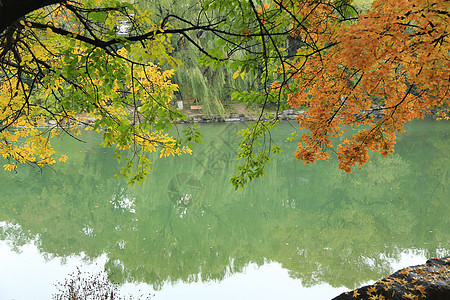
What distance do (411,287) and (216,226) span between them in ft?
13.2

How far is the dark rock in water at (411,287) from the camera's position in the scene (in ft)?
7.93

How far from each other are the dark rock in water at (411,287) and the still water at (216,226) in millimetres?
1650

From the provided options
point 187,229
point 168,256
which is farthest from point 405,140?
point 168,256

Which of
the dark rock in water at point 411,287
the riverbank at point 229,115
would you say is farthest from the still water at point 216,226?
the riverbank at point 229,115

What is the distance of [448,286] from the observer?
2.47 metres

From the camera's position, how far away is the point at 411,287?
2498 mm

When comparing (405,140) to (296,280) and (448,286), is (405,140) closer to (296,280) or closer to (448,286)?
(296,280)

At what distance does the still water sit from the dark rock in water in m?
1.65

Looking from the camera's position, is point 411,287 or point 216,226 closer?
point 411,287

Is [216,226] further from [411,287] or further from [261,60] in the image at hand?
[261,60]

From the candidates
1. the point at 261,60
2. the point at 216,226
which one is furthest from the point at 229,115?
the point at 261,60

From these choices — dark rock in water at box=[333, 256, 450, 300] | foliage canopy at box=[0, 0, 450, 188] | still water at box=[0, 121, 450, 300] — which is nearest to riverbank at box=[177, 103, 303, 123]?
still water at box=[0, 121, 450, 300]

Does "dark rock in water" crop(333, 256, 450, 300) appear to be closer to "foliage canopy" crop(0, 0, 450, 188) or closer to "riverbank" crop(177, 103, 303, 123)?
"foliage canopy" crop(0, 0, 450, 188)

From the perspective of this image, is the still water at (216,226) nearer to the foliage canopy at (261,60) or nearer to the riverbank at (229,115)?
the foliage canopy at (261,60)
